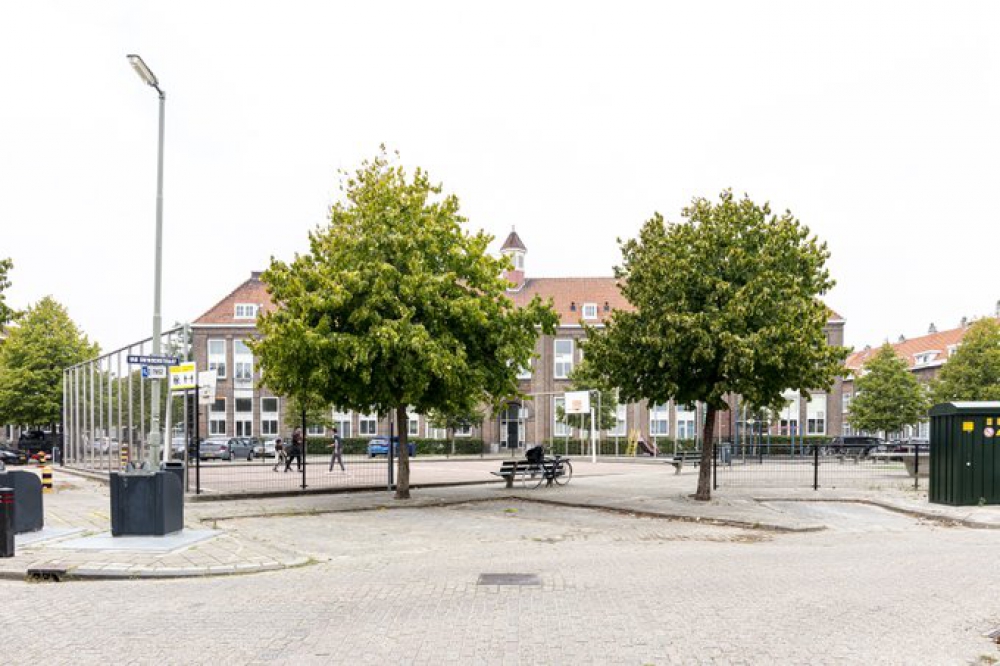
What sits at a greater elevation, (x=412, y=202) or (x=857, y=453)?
(x=412, y=202)

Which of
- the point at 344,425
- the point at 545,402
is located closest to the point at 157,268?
the point at 344,425

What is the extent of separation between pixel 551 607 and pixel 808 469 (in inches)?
820

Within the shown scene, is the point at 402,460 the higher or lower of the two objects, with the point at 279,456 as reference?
higher

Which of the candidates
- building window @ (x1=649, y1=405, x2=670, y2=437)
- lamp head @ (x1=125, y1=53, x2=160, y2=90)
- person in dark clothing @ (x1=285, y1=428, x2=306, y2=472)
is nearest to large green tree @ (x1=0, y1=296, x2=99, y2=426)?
person in dark clothing @ (x1=285, y1=428, x2=306, y2=472)

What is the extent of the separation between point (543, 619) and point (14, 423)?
161 ft

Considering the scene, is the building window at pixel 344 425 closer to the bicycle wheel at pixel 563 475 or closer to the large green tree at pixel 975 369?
the bicycle wheel at pixel 563 475

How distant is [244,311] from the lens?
71.1 metres

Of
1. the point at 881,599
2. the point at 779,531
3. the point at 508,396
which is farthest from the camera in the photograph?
the point at 508,396

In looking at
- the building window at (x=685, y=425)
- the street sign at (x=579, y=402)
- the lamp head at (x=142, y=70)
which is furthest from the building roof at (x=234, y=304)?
the lamp head at (x=142, y=70)

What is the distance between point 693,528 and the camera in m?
15.0

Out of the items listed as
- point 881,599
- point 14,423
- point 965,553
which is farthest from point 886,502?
point 14,423

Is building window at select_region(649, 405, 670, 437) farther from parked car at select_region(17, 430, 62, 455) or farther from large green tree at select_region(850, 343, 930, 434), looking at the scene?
parked car at select_region(17, 430, 62, 455)

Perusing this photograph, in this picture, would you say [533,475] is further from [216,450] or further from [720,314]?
[216,450]

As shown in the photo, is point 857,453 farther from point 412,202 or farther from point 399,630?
point 399,630
